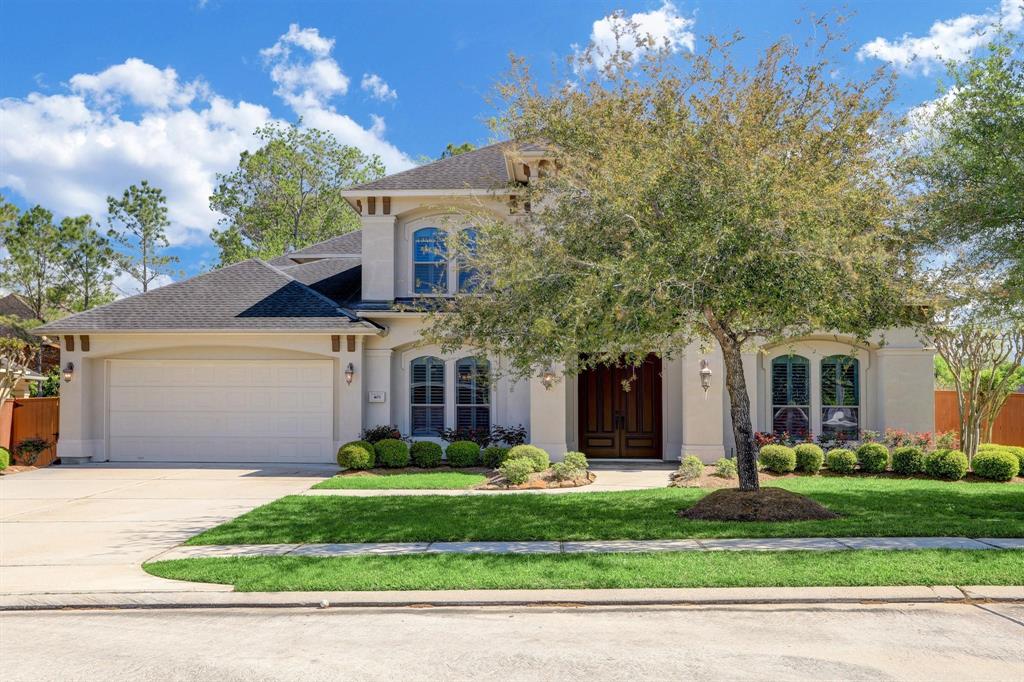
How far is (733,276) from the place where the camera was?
28.4ft

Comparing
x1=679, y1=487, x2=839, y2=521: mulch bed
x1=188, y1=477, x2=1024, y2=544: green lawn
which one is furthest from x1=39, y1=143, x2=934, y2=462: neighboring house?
x1=679, y1=487, x2=839, y2=521: mulch bed

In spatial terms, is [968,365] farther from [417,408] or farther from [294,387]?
[294,387]

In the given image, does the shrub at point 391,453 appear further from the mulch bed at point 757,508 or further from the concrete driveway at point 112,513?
the mulch bed at point 757,508

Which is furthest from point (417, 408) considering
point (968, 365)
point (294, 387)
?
point (968, 365)

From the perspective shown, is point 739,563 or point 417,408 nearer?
point 739,563

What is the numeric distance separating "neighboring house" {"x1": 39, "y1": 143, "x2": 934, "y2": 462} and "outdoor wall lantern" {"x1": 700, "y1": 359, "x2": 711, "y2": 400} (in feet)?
2.24

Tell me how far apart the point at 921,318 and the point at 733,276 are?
3659mm

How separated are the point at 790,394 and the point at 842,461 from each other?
2531 mm

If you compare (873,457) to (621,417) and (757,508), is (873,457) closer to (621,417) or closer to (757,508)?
(621,417)

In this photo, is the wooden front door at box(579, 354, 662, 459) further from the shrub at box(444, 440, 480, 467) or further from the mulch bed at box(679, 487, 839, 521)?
the mulch bed at box(679, 487, 839, 521)

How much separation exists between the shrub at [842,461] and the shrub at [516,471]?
20.3 ft

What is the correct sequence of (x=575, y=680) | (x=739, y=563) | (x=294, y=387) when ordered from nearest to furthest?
(x=575, y=680) → (x=739, y=563) → (x=294, y=387)

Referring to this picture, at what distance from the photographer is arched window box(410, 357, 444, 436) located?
18188mm

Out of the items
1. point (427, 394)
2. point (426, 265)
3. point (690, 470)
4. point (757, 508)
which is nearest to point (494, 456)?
point (427, 394)
